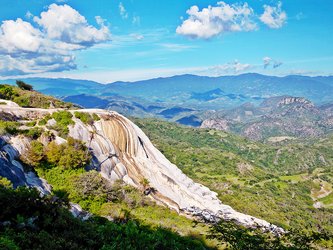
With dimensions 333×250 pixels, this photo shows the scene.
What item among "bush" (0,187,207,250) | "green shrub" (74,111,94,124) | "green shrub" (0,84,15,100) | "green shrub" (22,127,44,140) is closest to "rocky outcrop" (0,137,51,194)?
"green shrub" (22,127,44,140)

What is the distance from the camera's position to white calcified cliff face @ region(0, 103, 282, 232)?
46594 mm

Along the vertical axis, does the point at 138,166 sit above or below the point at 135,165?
below

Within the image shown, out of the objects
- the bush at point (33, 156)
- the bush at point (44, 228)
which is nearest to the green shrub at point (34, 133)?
the bush at point (33, 156)

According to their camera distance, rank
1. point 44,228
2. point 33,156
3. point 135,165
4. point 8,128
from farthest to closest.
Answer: point 135,165, point 8,128, point 33,156, point 44,228

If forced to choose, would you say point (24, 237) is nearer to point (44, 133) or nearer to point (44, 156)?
point (44, 156)

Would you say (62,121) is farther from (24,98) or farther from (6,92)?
(6,92)

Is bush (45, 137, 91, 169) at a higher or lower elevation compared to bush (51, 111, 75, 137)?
lower

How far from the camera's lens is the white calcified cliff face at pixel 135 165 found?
4659 centimetres

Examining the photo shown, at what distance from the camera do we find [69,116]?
4888cm

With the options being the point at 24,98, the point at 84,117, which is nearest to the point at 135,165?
the point at 84,117

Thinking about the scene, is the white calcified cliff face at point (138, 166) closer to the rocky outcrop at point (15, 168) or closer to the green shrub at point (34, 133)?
the green shrub at point (34, 133)

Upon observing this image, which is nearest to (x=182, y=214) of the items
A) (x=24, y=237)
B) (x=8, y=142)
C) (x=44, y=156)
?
(x=44, y=156)

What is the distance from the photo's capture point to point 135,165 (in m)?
52.1

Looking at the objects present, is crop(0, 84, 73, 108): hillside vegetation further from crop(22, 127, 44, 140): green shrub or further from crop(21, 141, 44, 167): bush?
crop(21, 141, 44, 167): bush
